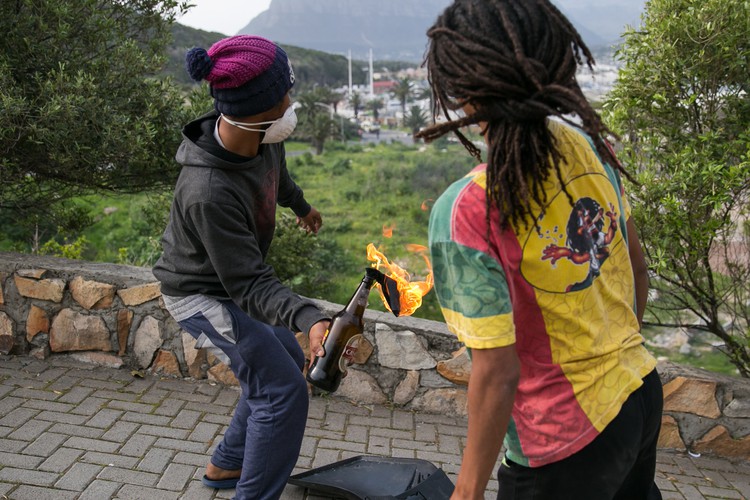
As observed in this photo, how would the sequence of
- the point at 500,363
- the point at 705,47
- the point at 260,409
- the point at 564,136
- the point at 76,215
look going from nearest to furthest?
the point at 500,363, the point at 564,136, the point at 260,409, the point at 705,47, the point at 76,215

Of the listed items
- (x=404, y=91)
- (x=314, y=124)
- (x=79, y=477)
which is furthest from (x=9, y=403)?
(x=404, y=91)

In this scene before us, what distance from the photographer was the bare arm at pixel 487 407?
182 cm

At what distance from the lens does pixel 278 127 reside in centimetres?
314

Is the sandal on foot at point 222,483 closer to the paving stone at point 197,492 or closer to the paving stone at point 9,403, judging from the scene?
the paving stone at point 197,492

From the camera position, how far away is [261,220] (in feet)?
10.7

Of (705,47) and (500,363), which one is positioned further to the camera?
(705,47)

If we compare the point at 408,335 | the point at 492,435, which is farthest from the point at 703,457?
the point at 492,435

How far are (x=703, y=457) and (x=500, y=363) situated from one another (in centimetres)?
342

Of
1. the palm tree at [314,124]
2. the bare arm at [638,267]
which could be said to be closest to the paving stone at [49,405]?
the bare arm at [638,267]

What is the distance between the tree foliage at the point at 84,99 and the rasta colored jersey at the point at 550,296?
377cm

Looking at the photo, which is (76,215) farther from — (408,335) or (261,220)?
(261,220)

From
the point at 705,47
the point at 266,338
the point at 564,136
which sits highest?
the point at 705,47

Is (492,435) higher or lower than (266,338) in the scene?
higher

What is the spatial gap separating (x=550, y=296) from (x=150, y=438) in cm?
305
